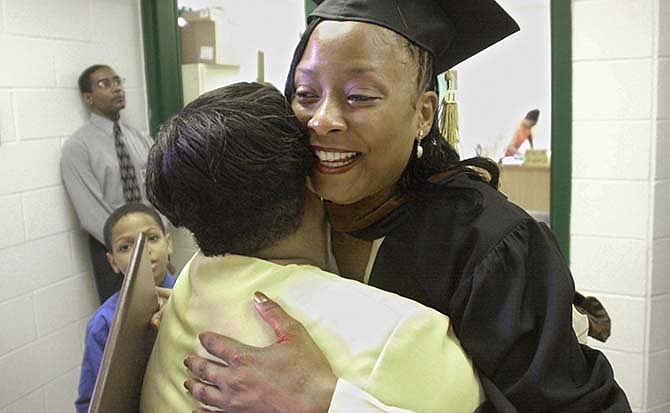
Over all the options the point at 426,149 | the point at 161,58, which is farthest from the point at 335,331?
the point at 161,58

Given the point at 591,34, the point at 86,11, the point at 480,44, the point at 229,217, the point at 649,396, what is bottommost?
the point at 649,396

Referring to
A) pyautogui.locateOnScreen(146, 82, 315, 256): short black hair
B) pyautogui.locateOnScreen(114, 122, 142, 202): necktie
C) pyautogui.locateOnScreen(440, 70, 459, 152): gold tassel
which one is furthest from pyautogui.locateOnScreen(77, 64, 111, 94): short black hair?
pyautogui.locateOnScreen(146, 82, 315, 256): short black hair

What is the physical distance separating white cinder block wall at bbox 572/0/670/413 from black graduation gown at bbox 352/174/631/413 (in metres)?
1.47

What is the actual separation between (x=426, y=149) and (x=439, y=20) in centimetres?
20

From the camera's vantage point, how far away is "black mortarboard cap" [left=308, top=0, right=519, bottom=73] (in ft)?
3.09

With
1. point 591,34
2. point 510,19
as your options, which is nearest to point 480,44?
point 510,19

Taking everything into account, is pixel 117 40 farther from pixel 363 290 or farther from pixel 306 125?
pixel 363 290

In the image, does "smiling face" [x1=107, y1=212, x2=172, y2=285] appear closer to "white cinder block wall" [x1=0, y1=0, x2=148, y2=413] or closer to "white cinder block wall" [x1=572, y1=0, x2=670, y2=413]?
"white cinder block wall" [x1=0, y1=0, x2=148, y2=413]

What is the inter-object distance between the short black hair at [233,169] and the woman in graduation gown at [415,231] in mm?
52

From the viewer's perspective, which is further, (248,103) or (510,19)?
(510,19)

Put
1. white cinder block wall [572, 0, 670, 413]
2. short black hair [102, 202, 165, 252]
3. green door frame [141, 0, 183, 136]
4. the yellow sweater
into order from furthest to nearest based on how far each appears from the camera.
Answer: green door frame [141, 0, 183, 136]
short black hair [102, 202, 165, 252]
white cinder block wall [572, 0, 670, 413]
the yellow sweater

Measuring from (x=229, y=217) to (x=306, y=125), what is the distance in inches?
6.8

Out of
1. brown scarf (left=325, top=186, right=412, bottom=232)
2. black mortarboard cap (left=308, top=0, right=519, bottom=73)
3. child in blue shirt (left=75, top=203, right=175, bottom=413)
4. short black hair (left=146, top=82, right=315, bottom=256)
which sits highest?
black mortarboard cap (left=308, top=0, right=519, bottom=73)

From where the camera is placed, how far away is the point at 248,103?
0.90 m
